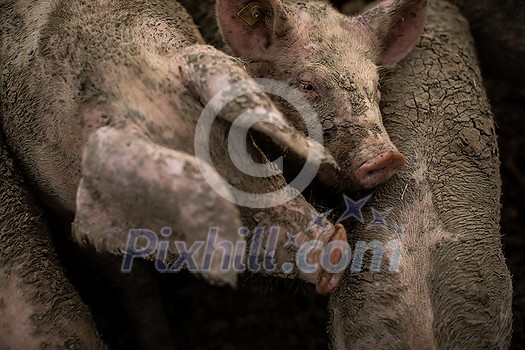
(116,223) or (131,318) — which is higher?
(116,223)

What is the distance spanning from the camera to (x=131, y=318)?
9.90ft

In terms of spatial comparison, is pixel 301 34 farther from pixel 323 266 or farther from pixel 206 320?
pixel 206 320

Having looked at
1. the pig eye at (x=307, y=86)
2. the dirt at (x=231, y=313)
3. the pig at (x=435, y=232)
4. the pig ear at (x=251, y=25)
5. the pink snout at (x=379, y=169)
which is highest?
the pig ear at (x=251, y=25)

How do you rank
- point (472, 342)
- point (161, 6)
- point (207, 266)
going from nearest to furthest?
point (207, 266)
point (472, 342)
point (161, 6)

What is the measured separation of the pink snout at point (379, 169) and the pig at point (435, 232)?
120 millimetres

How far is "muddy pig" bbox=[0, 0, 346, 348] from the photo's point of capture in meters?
1.73

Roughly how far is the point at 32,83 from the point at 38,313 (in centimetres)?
64

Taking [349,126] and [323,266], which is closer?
[323,266]

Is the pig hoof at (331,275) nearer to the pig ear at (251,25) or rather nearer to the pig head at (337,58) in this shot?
the pig head at (337,58)

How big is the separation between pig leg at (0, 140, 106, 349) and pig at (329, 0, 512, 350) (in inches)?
28.6

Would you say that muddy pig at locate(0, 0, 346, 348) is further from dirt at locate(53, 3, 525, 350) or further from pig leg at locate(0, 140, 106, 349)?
dirt at locate(53, 3, 525, 350)

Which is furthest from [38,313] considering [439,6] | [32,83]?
[439,6]

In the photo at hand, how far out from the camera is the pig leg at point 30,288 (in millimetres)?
2100

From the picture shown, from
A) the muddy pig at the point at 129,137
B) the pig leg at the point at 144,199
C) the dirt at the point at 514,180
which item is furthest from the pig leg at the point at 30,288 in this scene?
the dirt at the point at 514,180
